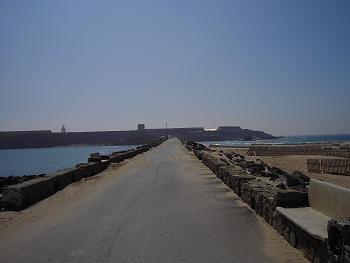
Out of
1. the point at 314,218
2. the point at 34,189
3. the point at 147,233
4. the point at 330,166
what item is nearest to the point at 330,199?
the point at 314,218

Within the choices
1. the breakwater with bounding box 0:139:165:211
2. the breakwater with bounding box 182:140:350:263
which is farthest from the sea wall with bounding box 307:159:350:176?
the breakwater with bounding box 182:140:350:263

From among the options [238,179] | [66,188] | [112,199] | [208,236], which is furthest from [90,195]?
[208,236]

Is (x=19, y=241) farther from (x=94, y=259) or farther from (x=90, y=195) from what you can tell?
(x=90, y=195)

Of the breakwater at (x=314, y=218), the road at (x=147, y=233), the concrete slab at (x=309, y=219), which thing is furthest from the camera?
the road at (x=147, y=233)

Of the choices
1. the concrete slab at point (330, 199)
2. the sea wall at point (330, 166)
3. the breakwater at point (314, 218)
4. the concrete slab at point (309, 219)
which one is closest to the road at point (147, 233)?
the breakwater at point (314, 218)

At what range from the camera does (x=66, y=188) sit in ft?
59.2

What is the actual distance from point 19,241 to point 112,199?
5314 mm

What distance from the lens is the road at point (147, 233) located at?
24.0 feet

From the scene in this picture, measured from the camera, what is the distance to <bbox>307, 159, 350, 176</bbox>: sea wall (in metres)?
31.8

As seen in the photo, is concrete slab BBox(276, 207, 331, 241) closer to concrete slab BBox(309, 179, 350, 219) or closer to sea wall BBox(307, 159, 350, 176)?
concrete slab BBox(309, 179, 350, 219)

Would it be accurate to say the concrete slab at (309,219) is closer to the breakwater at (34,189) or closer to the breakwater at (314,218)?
the breakwater at (314,218)

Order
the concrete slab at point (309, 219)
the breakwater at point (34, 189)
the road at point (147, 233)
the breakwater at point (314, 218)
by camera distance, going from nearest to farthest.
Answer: the breakwater at point (314, 218) → the concrete slab at point (309, 219) → the road at point (147, 233) → the breakwater at point (34, 189)

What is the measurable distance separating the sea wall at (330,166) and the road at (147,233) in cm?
1989

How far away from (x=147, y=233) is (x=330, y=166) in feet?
86.8
